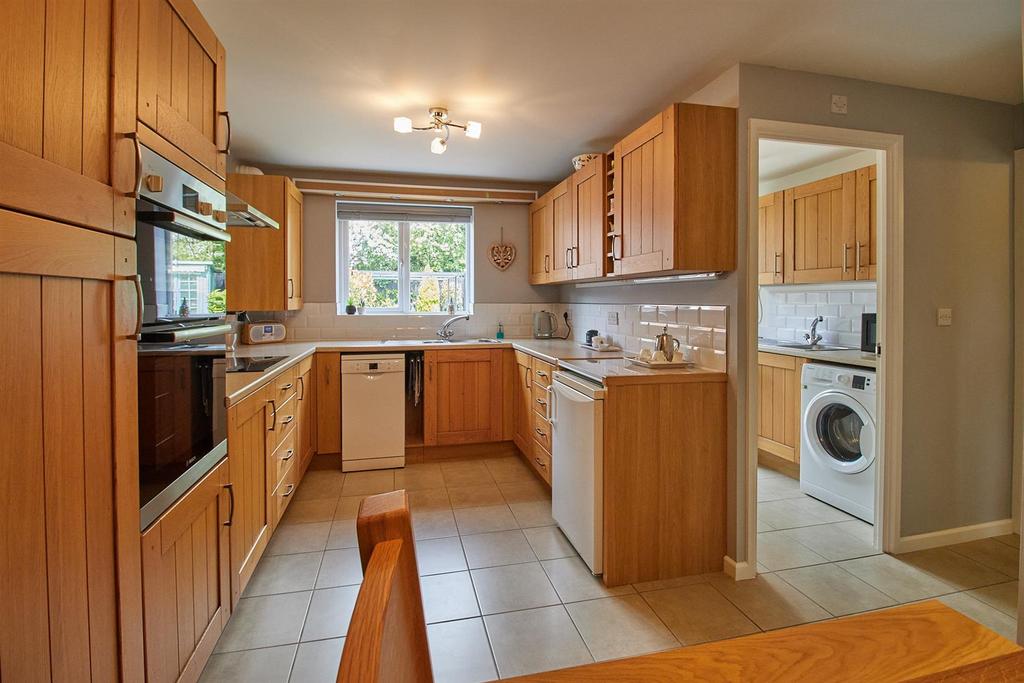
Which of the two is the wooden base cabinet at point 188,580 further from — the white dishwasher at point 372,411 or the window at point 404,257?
the window at point 404,257

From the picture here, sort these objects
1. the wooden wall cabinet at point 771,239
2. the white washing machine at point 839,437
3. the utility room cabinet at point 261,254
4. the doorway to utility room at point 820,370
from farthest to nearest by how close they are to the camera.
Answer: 1. the wooden wall cabinet at point 771,239
2. the utility room cabinet at point 261,254
3. the white washing machine at point 839,437
4. the doorway to utility room at point 820,370

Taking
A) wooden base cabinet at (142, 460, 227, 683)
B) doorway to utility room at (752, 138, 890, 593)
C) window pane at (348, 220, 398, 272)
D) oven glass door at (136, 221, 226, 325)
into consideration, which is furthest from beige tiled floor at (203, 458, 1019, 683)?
window pane at (348, 220, 398, 272)

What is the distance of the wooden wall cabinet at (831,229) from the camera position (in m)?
3.41

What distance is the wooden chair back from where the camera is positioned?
1.05ft

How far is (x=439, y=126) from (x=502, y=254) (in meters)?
1.88

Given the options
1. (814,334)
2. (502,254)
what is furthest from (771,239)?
(502,254)

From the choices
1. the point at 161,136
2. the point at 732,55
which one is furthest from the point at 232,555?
the point at 732,55

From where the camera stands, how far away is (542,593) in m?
2.24

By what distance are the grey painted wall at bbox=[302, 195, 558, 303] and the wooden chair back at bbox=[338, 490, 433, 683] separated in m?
4.30

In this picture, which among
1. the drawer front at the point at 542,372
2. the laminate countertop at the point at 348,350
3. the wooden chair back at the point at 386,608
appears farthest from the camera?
the drawer front at the point at 542,372

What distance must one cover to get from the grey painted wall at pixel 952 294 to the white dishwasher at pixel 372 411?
7.41 feet

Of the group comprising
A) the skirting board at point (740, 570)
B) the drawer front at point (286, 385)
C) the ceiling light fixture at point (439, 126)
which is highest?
the ceiling light fixture at point (439, 126)

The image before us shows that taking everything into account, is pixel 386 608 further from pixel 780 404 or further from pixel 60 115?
pixel 780 404

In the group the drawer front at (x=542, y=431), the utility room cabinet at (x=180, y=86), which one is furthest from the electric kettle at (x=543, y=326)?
the utility room cabinet at (x=180, y=86)
